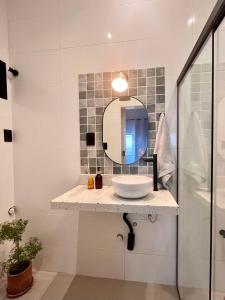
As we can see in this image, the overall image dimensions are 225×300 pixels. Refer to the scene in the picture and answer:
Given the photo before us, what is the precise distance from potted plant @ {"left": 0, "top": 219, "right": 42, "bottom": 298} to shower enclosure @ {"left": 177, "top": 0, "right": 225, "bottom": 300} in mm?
1255

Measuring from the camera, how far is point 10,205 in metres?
1.90

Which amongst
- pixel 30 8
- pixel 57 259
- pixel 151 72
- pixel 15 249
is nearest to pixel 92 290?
pixel 57 259

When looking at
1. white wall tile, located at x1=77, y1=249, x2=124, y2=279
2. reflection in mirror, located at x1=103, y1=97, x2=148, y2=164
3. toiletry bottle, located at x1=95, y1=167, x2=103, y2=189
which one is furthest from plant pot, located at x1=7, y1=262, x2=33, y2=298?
reflection in mirror, located at x1=103, y1=97, x2=148, y2=164

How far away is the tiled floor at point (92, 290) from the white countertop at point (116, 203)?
2.65 feet

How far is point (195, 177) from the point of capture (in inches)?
48.0

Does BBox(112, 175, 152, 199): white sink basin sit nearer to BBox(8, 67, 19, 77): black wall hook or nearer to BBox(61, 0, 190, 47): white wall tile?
BBox(61, 0, 190, 47): white wall tile

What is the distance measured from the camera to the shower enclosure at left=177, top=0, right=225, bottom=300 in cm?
93

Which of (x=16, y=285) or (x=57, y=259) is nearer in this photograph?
(x=16, y=285)

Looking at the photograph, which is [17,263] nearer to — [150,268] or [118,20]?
[150,268]

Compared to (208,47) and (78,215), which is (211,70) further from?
(78,215)

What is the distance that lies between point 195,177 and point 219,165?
0.74ft

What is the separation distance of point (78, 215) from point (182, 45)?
67.7 inches

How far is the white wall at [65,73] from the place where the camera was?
5.41ft

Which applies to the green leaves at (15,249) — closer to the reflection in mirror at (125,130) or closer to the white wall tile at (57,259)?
the white wall tile at (57,259)
